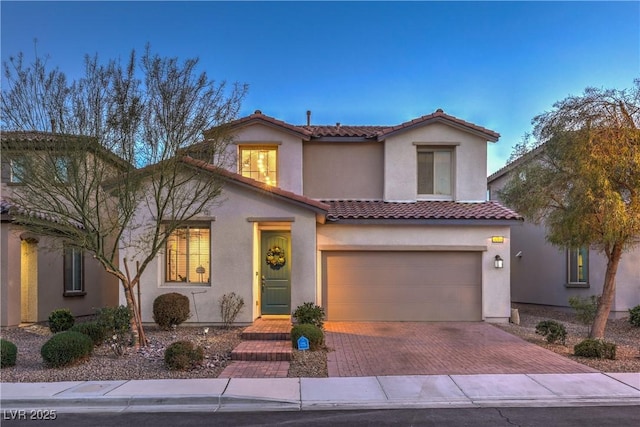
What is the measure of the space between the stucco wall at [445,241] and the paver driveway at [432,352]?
97 centimetres

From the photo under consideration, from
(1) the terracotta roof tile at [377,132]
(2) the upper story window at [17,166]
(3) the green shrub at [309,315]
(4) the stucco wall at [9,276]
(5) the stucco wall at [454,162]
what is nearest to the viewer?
(2) the upper story window at [17,166]

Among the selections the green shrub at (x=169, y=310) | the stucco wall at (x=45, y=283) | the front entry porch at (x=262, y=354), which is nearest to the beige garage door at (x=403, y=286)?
the front entry porch at (x=262, y=354)

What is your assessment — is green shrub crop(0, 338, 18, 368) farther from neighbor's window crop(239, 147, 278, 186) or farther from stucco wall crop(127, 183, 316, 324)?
neighbor's window crop(239, 147, 278, 186)

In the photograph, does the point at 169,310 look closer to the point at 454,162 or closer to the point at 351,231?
the point at 351,231

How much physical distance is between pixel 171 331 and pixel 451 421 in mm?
7787

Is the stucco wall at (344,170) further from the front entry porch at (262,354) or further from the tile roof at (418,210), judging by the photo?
the front entry porch at (262,354)

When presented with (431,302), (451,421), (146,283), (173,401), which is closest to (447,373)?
(451,421)

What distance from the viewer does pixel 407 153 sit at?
583 inches

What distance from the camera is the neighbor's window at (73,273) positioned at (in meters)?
14.2

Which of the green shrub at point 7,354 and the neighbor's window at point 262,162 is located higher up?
the neighbor's window at point 262,162

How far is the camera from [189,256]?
1236 cm

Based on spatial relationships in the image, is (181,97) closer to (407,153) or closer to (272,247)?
(272,247)

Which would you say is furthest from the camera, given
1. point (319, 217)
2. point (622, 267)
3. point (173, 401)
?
point (622, 267)

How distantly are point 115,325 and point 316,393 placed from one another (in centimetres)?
488
